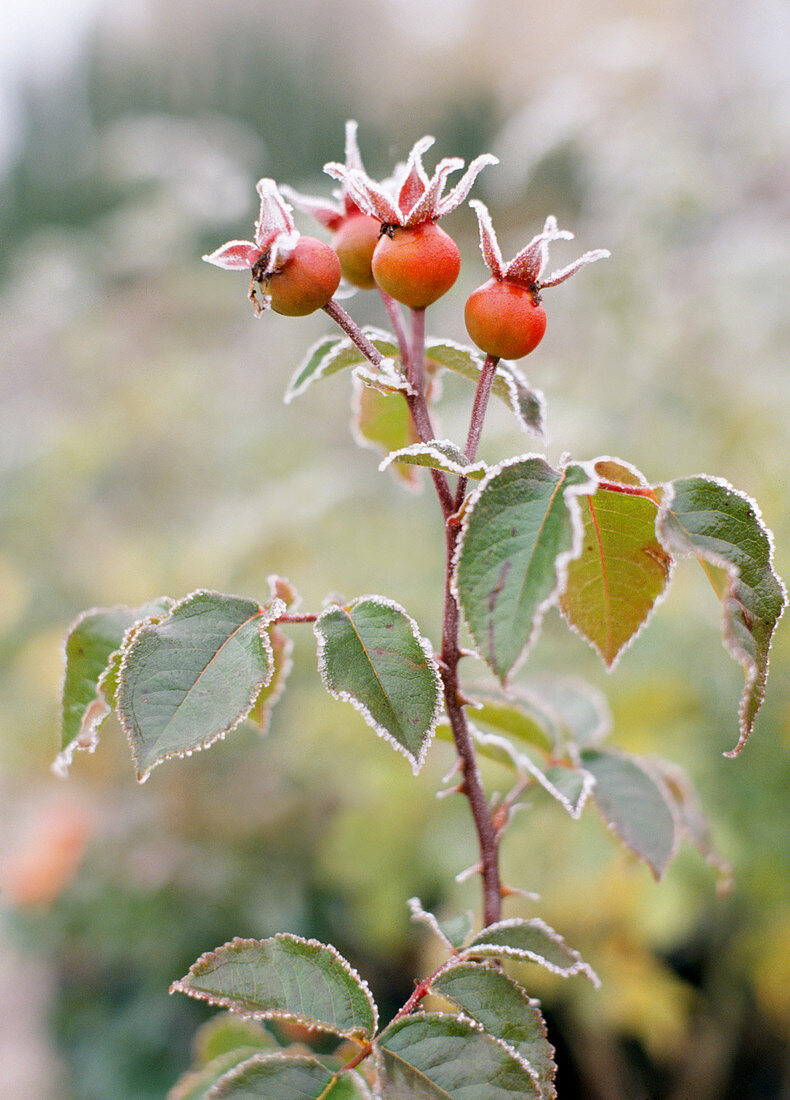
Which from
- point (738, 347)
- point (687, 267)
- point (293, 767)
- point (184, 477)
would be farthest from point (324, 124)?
point (293, 767)

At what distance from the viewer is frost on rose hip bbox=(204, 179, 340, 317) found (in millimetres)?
325

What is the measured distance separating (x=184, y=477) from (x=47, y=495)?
37 cm

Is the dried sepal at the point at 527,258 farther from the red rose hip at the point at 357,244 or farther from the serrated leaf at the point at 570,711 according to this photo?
the serrated leaf at the point at 570,711

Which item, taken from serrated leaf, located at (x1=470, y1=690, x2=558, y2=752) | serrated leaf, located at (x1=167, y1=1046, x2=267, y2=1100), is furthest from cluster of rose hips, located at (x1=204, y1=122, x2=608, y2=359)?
serrated leaf, located at (x1=167, y1=1046, x2=267, y2=1100)

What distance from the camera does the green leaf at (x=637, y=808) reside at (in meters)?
0.45

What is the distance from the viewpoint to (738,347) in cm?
136

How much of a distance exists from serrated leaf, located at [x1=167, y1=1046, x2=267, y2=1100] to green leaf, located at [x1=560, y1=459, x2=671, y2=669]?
10.8 inches

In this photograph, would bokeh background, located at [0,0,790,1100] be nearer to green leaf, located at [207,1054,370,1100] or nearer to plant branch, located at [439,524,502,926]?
plant branch, located at [439,524,502,926]

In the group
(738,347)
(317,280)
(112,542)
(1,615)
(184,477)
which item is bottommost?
(1,615)

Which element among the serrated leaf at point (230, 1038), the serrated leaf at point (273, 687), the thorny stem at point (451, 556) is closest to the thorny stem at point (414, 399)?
the thorny stem at point (451, 556)

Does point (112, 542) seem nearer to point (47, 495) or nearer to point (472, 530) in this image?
point (47, 495)

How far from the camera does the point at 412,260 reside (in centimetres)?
33

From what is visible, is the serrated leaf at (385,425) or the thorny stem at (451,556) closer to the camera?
the thorny stem at (451,556)

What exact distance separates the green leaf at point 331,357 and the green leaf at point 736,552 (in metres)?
0.16
